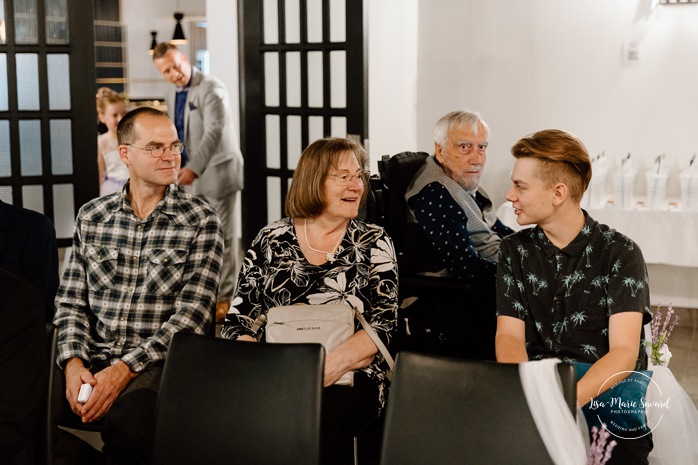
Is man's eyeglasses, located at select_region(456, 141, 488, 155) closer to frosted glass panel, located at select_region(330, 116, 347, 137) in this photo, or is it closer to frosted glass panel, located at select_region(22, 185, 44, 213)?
frosted glass panel, located at select_region(330, 116, 347, 137)

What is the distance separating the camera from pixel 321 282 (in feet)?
8.48

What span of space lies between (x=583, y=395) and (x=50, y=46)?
3.21 m

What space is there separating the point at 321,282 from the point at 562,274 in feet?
2.33

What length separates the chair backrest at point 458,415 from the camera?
1.77m

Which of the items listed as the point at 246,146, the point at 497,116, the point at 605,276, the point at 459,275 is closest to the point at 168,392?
the point at 605,276

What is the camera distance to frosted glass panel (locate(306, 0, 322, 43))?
190 inches

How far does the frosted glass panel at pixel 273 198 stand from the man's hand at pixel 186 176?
48 cm

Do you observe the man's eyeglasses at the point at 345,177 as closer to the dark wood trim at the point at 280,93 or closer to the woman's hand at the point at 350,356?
the woman's hand at the point at 350,356

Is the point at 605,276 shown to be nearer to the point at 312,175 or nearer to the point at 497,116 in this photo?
the point at 312,175

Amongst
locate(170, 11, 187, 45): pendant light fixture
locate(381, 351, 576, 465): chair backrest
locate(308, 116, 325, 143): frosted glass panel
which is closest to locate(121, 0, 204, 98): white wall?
locate(170, 11, 187, 45): pendant light fixture

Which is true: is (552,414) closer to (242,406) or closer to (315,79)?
(242,406)

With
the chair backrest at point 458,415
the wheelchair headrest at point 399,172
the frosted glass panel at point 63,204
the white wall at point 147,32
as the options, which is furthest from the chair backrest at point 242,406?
the white wall at point 147,32

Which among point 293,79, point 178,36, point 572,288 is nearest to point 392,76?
point 293,79

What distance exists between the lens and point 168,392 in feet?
6.57
